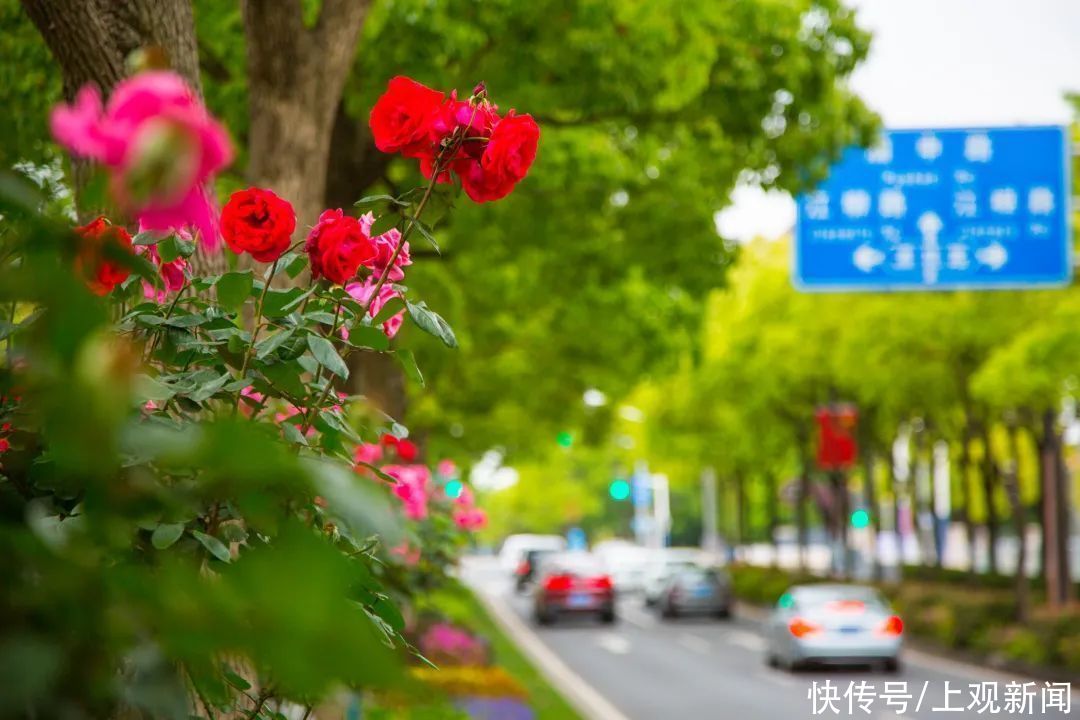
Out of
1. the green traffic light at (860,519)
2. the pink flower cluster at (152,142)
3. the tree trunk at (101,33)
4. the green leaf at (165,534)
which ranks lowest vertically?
the green leaf at (165,534)

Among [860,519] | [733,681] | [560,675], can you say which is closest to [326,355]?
[733,681]

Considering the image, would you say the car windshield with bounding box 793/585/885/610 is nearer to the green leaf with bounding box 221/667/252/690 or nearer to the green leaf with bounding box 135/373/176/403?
the green leaf with bounding box 221/667/252/690

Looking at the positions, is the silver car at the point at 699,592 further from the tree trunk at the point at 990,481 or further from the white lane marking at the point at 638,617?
the tree trunk at the point at 990,481

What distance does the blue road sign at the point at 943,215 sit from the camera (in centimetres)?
1550

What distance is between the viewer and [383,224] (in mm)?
3512

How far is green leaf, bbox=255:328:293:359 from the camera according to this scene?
3.03 m

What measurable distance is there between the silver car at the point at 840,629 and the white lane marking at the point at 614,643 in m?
5.70

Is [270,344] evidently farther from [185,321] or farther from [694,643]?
[694,643]

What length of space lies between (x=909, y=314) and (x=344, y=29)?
19229 millimetres

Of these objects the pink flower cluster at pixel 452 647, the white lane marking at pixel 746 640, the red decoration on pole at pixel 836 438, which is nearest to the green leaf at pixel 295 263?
the pink flower cluster at pixel 452 647

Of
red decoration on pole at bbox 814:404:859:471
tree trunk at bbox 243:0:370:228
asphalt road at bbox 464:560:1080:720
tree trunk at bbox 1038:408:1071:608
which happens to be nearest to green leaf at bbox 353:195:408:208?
tree trunk at bbox 243:0:370:228

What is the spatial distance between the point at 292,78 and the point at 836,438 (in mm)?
27383

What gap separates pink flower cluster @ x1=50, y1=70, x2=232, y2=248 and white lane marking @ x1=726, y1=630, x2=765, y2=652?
2566cm

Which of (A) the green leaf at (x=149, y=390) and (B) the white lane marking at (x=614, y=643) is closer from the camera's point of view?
(A) the green leaf at (x=149, y=390)
